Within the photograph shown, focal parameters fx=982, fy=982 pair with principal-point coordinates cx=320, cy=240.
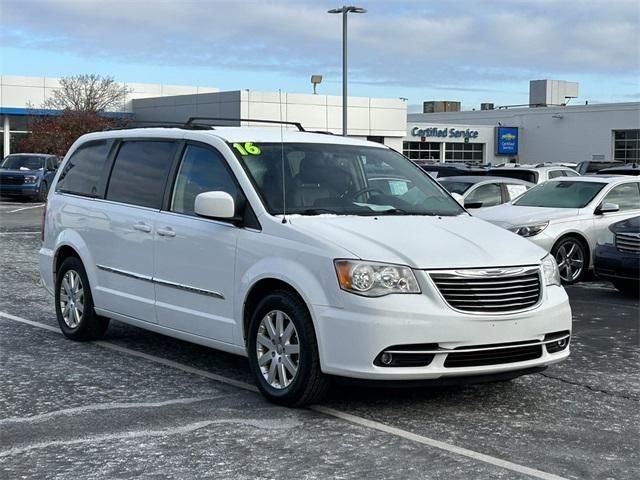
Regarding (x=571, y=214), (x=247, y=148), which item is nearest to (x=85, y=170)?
(x=247, y=148)

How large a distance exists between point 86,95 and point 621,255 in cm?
4896

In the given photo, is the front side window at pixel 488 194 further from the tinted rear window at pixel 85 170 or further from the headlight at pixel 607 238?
the tinted rear window at pixel 85 170

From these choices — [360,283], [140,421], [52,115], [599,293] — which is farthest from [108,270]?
[52,115]

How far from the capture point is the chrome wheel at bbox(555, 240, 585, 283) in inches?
529

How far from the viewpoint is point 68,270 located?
8.52 m

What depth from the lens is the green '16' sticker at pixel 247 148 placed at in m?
7.02

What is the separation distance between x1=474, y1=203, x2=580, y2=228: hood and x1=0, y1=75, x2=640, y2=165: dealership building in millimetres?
37053

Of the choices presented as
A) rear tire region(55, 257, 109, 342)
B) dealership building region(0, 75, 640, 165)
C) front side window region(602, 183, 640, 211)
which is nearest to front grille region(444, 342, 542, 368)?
rear tire region(55, 257, 109, 342)

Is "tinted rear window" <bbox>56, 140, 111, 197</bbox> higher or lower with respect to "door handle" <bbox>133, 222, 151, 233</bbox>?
→ higher

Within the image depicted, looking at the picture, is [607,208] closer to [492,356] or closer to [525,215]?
[525,215]

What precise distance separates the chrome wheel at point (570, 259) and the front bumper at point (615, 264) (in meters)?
1.43

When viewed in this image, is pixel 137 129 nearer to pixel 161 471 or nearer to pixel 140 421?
pixel 140 421

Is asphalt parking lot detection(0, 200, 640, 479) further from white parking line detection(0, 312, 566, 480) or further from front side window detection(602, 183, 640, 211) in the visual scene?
front side window detection(602, 183, 640, 211)

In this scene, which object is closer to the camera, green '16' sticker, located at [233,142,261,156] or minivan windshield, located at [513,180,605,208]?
green '16' sticker, located at [233,142,261,156]
